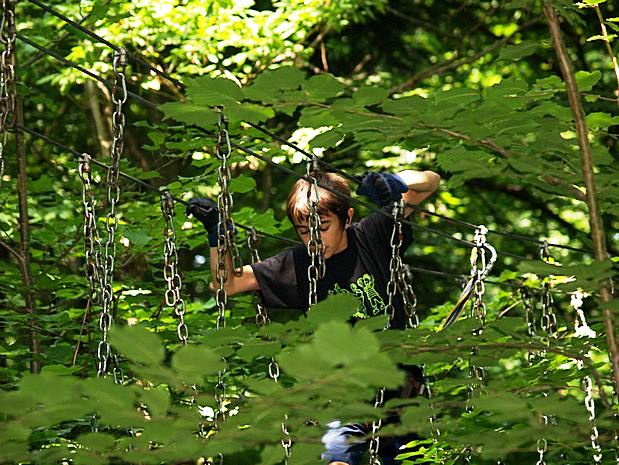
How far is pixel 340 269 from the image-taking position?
11.7ft

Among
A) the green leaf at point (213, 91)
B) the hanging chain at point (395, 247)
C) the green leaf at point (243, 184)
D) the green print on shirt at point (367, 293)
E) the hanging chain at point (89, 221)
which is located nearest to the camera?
the green leaf at point (213, 91)

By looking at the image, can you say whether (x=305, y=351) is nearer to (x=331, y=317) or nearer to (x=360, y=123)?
(x=331, y=317)

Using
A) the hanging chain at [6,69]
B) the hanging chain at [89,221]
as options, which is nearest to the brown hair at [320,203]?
the hanging chain at [89,221]

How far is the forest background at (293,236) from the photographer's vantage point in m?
1.59

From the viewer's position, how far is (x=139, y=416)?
4.96ft

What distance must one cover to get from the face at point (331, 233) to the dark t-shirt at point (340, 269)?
0.02 metres

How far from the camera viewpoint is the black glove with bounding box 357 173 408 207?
3113 mm

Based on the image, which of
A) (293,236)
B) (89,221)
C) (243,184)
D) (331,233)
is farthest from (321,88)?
(293,236)

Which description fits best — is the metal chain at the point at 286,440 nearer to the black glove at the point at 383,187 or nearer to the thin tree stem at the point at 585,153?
the thin tree stem at the point at 585,153

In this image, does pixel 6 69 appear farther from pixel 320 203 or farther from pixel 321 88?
pixel 320 203

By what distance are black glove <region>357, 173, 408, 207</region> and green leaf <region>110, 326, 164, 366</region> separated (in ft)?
5.74

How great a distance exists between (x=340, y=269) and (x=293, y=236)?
350 cm

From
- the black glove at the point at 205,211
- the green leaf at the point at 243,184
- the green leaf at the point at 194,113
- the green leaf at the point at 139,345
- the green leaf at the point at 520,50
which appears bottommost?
the green leaf at the point at 139,345

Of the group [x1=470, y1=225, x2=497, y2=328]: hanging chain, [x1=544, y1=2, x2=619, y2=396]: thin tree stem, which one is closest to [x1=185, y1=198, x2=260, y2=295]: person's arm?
[x1=470, y1=225, x2=497, y2=328]: hanging chain
